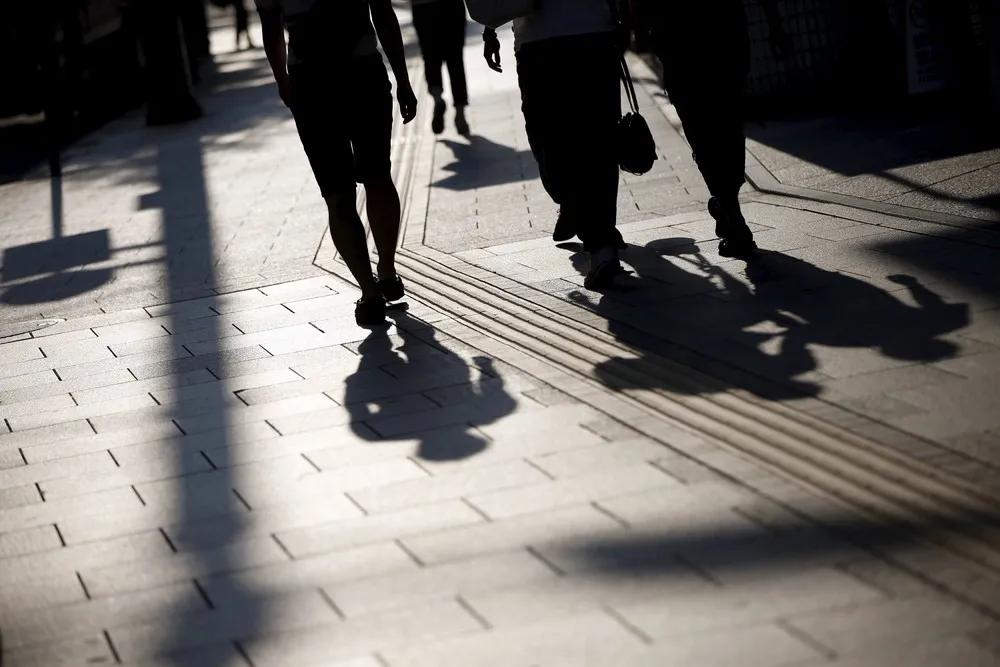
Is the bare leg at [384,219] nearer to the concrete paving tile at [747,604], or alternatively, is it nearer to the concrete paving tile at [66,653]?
the concrete paving tile at [66,653]

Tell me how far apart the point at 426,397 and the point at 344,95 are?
5.21 feet

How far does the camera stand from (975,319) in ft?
16.5

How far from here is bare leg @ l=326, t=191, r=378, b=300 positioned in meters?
6.23

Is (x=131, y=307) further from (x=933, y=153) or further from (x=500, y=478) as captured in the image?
(x=933, y=153)

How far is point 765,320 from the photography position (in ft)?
17.8

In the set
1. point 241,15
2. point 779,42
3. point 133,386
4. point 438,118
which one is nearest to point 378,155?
point 133,386

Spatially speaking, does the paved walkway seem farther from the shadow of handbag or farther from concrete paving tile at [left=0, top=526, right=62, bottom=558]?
Answer: the shadow of handbag

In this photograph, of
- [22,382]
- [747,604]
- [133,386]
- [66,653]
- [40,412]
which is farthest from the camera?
[22,382]

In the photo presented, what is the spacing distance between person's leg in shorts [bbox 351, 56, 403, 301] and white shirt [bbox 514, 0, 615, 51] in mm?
696

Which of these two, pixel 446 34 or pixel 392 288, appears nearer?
pixel 392 288

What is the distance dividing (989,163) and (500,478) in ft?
14.5

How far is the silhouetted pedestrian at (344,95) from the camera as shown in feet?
19.7

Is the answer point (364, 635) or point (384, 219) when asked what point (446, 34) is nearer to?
point (384, 219)

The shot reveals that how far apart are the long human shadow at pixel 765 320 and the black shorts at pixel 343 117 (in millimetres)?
1052
